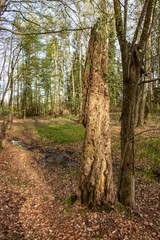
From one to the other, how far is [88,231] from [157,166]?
17.0 feet

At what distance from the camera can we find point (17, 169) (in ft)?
22.2

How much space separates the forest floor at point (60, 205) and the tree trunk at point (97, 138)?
40cm

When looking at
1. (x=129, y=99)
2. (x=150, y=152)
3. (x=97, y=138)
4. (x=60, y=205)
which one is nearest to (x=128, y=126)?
(x=129, y=99)

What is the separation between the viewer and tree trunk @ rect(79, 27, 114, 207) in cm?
363

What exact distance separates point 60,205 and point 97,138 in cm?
221

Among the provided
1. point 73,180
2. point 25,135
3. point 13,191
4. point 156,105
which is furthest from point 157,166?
point 156,105

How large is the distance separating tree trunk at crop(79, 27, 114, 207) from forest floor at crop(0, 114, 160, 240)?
1.30 ft

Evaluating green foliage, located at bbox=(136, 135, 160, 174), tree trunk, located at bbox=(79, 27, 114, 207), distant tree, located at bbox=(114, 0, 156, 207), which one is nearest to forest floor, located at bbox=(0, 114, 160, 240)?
green foliage, located at bbox=(136, 135, 160, 174)

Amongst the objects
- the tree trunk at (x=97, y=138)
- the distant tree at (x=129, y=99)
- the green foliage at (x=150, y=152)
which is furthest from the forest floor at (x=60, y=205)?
the distant tree at (x=129, y=99)

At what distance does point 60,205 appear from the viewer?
13.4 ft

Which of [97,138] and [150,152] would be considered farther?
[150,152]

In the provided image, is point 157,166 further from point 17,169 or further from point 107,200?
point 17,169

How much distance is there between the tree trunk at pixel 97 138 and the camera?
3.63 meters

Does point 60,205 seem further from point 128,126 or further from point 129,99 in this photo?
point 129,99
